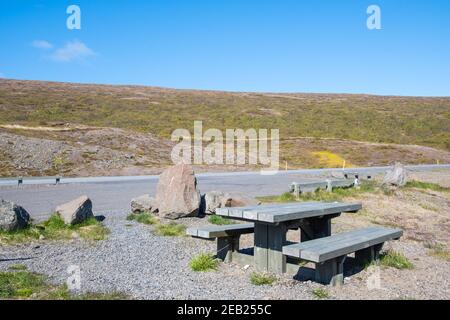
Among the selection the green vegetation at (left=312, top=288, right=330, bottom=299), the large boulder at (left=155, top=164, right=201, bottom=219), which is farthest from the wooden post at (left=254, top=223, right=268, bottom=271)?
the large boulder at (left=155, top=164, right=201, bottom=219)

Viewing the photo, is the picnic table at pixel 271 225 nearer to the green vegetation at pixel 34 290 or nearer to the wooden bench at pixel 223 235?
the wooden bench at pixel 223 235

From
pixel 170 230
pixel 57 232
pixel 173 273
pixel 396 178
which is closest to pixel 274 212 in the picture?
pixel 173 273

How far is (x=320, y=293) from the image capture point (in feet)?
18.3

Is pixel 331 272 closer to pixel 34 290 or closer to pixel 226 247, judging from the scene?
pixel 226 247

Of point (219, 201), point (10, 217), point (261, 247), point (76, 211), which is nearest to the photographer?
point (261, 247)

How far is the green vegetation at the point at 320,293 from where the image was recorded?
5.52 metres

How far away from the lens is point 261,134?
50.8m

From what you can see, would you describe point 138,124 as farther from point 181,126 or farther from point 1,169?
point 1,169

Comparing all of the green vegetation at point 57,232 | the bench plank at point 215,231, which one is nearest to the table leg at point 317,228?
the bench plank at point 215,231

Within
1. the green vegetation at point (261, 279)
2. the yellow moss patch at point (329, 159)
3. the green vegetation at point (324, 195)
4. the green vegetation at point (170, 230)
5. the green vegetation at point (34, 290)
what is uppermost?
the green vegetation at point (34, 290)

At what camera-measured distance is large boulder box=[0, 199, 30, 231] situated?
8.46m

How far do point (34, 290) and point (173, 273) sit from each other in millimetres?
1810

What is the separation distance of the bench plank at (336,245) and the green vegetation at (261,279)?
1.71 ft
